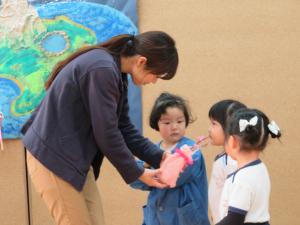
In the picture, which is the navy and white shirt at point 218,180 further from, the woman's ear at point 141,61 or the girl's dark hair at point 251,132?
the woman's ear at point 141,61

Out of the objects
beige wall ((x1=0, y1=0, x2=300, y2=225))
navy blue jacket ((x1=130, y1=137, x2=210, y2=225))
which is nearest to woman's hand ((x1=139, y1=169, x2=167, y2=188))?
navy blue jacket ((x1=130, y1=137, x2=210, y2=225))

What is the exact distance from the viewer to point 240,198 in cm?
204

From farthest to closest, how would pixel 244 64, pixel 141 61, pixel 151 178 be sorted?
1. pixel 244 64
2. pixel 151 178
3. pixel 141 61

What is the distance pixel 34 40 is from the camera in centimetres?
371

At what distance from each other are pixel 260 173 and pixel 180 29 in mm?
1813

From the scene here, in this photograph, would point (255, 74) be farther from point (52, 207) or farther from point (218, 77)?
point (52, 207)

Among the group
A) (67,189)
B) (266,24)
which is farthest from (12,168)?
(266,24)

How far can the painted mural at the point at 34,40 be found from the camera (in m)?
3.70

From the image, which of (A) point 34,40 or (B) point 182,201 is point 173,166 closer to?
(B) point 182,201

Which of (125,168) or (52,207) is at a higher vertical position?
(125,168)

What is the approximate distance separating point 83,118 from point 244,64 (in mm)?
1858

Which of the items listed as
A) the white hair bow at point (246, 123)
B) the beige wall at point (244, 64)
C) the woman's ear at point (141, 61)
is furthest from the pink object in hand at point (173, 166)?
the beige wall at point (244, 64)

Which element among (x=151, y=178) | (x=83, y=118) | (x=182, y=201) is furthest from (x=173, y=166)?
(x=83, y=118)

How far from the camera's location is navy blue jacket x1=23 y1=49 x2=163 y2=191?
204cm
